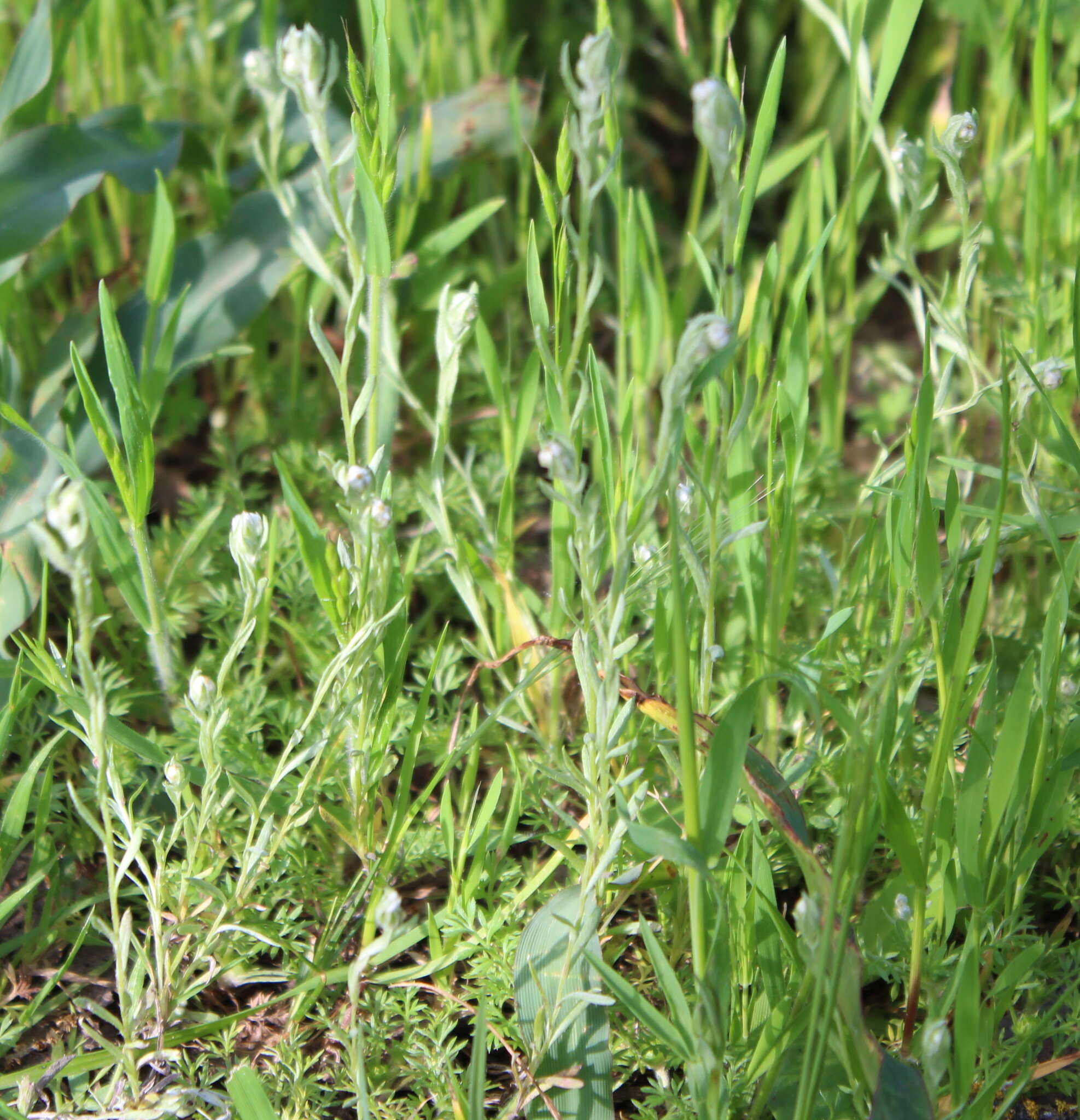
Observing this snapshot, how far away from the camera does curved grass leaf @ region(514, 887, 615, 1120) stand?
846mm

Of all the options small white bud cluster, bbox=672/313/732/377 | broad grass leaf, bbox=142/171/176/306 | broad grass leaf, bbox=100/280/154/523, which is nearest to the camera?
small white bud cluster, bbox=672/313/732/377

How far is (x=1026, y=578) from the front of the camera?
52.1 inches

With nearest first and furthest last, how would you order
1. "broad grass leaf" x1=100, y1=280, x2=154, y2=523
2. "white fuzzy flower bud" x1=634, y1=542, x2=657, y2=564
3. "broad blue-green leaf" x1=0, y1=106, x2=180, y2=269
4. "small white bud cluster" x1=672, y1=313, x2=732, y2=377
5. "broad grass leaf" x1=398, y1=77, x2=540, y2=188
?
"small white bud cluster" x1=672, y1=313, x2=732, y2=377
"broad grass leaf" x1=100, y1=280, x2=154, y2=523
"white fuzzy flower bud" x1=634, y1=542, x2=657, y2=564
"broad blue-green leaf" x1=0, y1=106, x2=180, y2=269
"broad grass leaf" x1=398, y1=77, x2=540, y2=188

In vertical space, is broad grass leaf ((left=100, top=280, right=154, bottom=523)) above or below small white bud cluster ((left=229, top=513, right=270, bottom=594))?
above

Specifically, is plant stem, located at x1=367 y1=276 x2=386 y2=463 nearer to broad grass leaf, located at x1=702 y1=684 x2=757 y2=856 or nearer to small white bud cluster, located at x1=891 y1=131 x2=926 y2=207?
broad grass leaf, located at x1=702 y1=684 x2=757 y2=856

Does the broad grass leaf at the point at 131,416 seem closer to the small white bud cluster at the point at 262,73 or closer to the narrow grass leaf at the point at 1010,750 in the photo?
the small white bud cluster at the point at 262,73

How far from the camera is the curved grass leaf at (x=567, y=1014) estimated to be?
33.3 inches

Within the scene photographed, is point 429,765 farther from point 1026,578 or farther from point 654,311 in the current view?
point 1026,578

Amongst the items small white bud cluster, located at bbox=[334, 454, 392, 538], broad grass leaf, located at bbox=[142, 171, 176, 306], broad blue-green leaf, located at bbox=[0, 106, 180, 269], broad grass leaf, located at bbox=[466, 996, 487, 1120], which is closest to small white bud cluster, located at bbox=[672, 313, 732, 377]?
small white bud cluster, located at bbox=[334, 454, 392, 538]

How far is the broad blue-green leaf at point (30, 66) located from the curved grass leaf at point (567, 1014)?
1160 mm

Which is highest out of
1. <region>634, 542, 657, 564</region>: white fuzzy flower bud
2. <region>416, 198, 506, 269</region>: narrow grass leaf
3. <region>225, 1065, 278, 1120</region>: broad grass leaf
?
<region>416, 198, 506, 269</region>: narrow grass leaf

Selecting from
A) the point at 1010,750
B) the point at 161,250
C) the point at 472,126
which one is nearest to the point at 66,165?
the point at 161,250

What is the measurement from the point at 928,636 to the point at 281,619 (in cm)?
67

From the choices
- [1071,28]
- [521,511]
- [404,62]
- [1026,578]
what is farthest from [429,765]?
[1071,28]
